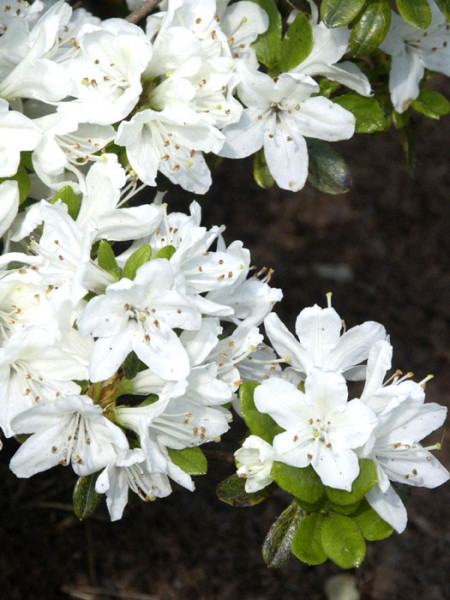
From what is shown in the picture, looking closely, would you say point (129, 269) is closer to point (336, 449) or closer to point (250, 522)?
point (336, 449)

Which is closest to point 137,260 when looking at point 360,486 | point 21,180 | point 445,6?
point 21,180

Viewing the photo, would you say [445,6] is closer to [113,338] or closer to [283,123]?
[283,123]

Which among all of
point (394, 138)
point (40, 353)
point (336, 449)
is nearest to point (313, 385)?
point (336, 449)

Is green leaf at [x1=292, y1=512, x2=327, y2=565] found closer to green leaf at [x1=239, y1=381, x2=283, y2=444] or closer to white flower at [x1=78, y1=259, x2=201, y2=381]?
green leaf at [x1=239, y1=381, x2=283, y2=444]

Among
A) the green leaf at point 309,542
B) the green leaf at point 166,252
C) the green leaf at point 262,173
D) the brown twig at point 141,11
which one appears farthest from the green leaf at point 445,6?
the green leaf at point 309,542

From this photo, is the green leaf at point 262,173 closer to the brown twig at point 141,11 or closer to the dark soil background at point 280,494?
the brown twig at point 141,11

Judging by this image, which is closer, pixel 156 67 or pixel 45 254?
pixel 45 254

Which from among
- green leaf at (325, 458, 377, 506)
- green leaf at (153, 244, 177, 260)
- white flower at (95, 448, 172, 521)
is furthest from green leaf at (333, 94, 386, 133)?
white flower at (95, 448, 172, 521)

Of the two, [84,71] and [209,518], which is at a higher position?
[84,71]
